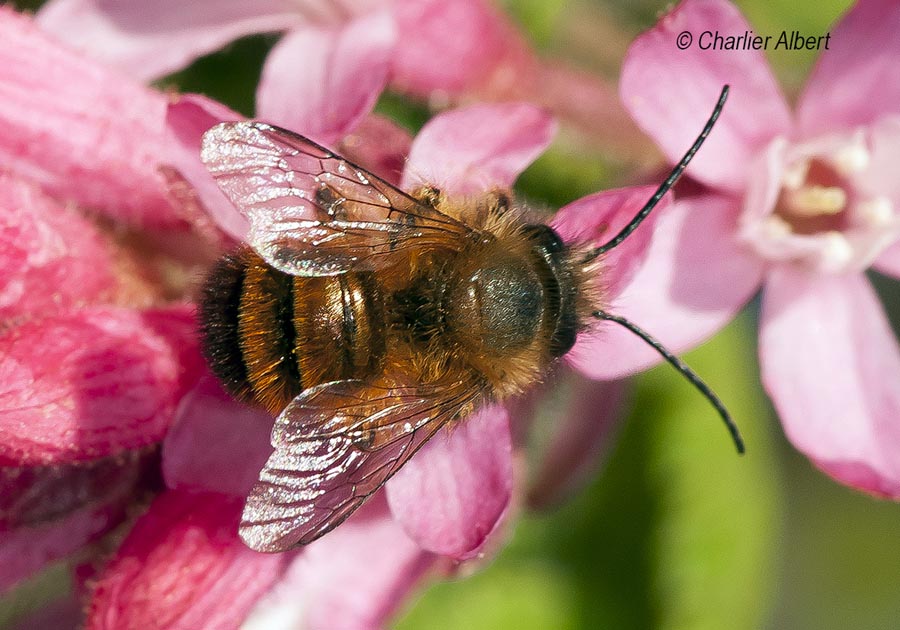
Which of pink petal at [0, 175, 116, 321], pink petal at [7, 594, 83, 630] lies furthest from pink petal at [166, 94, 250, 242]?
pink petal at [7, 594, 83, 630]

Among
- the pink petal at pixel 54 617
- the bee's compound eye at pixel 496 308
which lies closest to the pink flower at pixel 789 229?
the bee's compound eye at pixel 496 308

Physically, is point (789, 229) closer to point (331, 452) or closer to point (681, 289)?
point (681, 289)

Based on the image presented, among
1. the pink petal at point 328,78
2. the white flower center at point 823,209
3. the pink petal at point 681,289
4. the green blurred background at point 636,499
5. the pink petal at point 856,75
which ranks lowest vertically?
the green blurred background at point 636,499

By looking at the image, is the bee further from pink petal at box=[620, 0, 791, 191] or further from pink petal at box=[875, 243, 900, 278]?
pink petal at box=[875, 243, 900, 278]

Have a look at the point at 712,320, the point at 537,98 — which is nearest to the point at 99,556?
the point at 712,320

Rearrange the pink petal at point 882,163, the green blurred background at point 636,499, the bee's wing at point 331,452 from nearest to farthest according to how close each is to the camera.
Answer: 1. the bee's wing at point 331,452
2. the pink petal at point 882,163
3. the green blurred background at point 636,499

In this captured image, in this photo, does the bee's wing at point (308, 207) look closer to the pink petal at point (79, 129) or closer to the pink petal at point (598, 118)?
the pink petal at point (79, 129)

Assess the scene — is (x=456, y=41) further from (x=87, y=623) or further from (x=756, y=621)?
(x=756, y=621)
